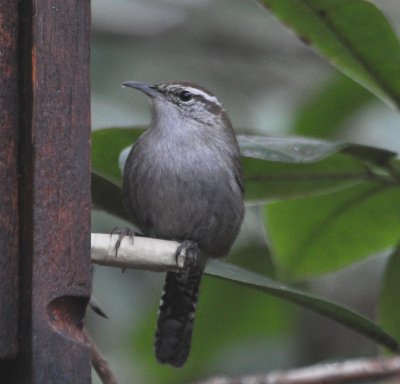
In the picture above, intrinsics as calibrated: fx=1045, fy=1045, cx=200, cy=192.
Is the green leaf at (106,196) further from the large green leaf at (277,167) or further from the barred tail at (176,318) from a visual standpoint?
the barred tail at (176,318)

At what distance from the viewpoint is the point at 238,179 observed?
13.6 feet

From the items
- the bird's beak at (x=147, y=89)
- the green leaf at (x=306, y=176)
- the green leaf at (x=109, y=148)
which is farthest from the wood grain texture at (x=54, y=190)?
the bird's beak at (x=147, y=89)

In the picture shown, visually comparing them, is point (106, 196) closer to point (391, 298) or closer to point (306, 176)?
point (306, 176)

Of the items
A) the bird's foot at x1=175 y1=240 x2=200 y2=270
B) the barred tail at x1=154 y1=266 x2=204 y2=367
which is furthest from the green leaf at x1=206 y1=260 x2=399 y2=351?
the barred tail at x1=154 y1=266 x2=204 y2=367

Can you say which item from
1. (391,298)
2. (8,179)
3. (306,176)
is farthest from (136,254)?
(391,298)

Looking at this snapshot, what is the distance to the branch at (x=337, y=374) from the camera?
3.88ft

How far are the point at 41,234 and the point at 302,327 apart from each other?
4265 millimetres

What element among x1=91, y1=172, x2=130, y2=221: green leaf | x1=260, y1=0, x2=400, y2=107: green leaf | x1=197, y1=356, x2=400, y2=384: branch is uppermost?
x1=260, y1=0, x2=400, y2=107: green leaf

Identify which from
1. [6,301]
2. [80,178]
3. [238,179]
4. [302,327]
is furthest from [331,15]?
[302,327]

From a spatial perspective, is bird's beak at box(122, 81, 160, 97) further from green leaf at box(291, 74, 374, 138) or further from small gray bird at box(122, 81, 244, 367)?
green leaf at box(291, 74, 374, 138)

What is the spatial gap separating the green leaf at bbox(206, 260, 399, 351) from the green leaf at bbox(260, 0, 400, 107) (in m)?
0.83

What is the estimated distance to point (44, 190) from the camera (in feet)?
8.30

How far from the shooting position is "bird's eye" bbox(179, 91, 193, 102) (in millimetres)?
4578

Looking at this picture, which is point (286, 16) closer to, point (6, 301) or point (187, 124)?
point (187, 124)
